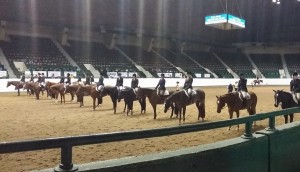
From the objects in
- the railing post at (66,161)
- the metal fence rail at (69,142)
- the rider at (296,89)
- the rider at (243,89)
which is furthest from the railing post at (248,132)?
the rider at (296,89)

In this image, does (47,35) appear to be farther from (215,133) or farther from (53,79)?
(215,133)

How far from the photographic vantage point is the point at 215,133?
11234 millimetres

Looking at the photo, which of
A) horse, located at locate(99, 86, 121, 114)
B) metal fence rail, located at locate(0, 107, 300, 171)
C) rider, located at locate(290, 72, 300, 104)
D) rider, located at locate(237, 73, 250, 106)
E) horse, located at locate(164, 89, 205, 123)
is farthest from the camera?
A: horse, located at locate(99, 86, 121, 114)

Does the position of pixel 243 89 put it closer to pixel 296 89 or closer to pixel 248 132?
pixel 296 89

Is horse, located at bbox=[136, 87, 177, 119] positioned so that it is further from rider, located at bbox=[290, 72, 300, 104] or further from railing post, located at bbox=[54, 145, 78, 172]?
railing post, located at bbox=[54, 145, 78, 172]

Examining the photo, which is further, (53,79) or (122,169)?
(53,79)

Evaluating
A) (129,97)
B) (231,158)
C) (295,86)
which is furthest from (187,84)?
(231,158)

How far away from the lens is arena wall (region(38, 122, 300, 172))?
319 cm

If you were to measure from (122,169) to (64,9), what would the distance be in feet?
141

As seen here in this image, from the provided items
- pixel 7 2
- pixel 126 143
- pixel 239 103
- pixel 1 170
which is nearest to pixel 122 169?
pixel 1 170

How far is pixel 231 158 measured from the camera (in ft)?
13.8

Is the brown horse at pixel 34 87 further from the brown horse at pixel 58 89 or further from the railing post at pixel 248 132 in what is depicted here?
the railing post at pixel 248 132

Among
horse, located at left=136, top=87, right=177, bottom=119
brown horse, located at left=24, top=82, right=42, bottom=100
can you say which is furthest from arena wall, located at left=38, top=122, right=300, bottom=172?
brown horse, located at left=24, top=82, right=42, bottom=100

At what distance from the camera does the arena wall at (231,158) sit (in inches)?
125
